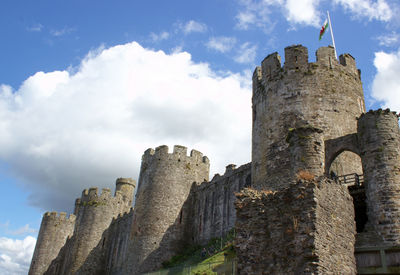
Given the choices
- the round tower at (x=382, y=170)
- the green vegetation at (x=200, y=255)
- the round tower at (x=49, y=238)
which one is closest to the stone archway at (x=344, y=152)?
the round tower at (x=382, y=170)

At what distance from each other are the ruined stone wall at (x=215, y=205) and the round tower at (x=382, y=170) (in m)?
12.3

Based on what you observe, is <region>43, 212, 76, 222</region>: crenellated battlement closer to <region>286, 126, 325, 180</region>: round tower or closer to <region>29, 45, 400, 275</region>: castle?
<region>29, 45, 400, 275</region>: castle

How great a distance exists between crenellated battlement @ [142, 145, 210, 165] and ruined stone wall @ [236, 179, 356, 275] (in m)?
19.6

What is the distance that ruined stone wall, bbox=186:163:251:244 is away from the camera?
91.5 feet

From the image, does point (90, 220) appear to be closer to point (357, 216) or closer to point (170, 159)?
point (170, 159)

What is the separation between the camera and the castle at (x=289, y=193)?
11227mm

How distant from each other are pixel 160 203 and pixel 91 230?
43.5ft

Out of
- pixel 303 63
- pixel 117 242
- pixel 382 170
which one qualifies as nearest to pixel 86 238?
pixel 117 242

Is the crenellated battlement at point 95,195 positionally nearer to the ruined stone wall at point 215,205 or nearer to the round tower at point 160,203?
the round tower at point 160,203

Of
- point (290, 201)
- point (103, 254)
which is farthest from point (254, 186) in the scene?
point (103, 254)

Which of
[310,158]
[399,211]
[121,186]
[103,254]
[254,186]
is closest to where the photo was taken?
[399,211]

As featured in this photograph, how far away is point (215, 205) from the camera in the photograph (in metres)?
29.9

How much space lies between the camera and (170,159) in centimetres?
3178

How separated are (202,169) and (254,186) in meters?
14.3
